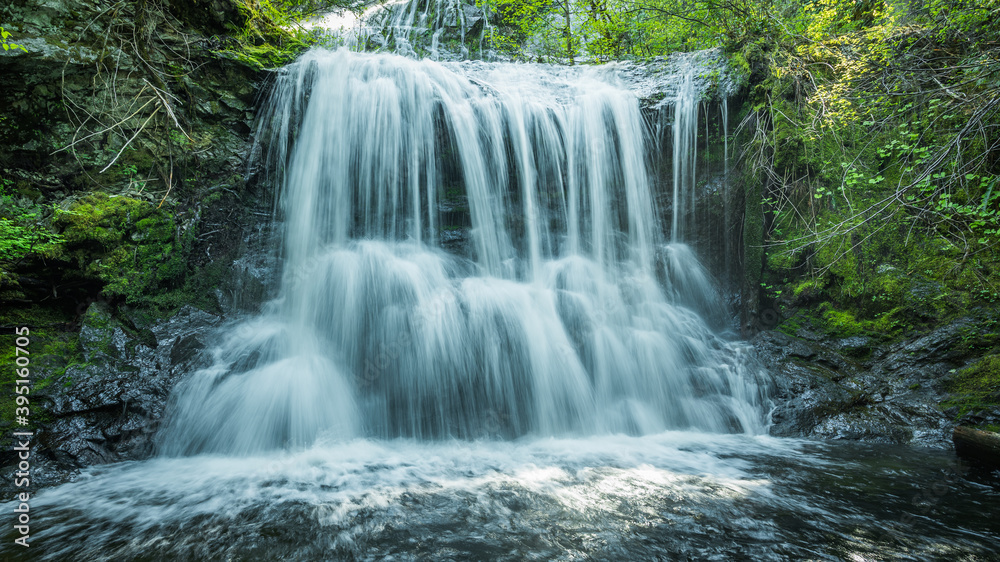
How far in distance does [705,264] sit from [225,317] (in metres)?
7.10

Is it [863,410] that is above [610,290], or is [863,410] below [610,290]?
below

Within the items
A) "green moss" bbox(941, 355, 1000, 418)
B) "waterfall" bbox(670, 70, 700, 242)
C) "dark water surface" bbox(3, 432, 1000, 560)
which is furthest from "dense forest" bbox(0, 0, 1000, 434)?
"dark water surface" bbox(3, 432, 1000, 560)

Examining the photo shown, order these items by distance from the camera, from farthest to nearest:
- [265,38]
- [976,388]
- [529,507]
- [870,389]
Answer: [265,38]
[870,389]
[976,388]
[529,507]

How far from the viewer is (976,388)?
3.94 m

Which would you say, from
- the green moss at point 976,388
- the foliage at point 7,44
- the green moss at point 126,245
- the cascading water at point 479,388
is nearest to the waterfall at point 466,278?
the cascading water at point 479,388

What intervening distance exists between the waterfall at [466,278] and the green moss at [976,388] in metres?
1.74

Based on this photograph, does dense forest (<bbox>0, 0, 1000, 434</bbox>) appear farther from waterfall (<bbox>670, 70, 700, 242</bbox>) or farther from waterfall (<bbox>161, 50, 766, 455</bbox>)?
waterfall (<bbox>161, 50, 766, 455</bbox>)

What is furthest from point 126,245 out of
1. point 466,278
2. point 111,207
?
point 466,278

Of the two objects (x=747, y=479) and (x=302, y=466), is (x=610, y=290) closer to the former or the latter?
(x=747, y=479)

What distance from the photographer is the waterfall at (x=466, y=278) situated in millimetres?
4395

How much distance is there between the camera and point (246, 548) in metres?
2.29

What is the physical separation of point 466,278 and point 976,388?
5.65 metres

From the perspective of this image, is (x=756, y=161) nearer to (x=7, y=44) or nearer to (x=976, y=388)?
(x=976, y=388)

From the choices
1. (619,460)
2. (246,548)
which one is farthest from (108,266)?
(619,460)
